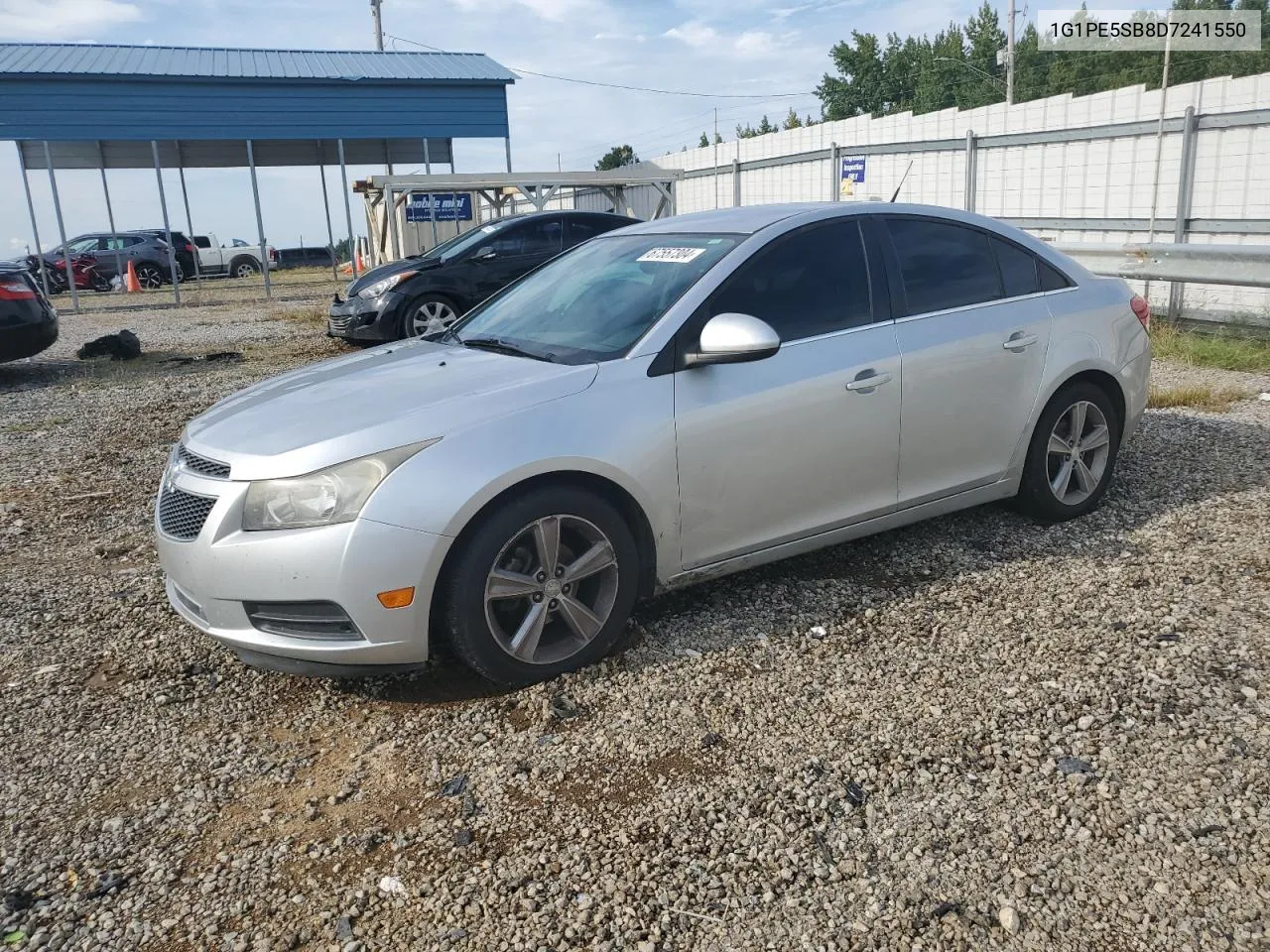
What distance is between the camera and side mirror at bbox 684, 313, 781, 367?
3.56 meters

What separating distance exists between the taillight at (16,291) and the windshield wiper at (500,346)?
8125 millimetres

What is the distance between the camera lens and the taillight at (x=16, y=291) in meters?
10.2

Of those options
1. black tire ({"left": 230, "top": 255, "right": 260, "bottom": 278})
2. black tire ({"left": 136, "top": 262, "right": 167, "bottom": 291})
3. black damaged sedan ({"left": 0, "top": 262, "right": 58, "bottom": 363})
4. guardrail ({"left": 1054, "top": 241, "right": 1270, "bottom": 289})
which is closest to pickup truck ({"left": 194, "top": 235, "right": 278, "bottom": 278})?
black tire ({"left": 230, "top": 255, "right": 260, "bottom": 278})

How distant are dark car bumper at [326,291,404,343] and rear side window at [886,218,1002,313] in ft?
25.2

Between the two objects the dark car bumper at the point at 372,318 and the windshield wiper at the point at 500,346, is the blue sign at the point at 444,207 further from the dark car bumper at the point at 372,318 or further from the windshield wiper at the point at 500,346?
the windshield wiper at the point at 500,346

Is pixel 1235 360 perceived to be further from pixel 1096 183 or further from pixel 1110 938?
pixel 1110 938

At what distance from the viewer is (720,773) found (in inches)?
116

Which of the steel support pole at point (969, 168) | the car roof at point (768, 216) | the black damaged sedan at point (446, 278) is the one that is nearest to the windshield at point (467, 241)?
the black damaged sedan at point (446, 278)

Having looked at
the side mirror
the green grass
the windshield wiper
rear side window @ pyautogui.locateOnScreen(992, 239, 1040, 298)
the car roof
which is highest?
the car roof

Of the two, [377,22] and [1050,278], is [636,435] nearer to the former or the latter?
[1050,278]

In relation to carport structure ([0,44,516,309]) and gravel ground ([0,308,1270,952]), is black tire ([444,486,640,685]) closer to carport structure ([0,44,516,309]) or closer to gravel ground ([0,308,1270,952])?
gravel ground ([0,308,1270,952])

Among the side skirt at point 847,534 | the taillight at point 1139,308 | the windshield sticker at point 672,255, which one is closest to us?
the side skirt at point 847,534

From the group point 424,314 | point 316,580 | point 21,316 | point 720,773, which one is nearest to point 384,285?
point 424,314

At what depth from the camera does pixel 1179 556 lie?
4.45 metres
